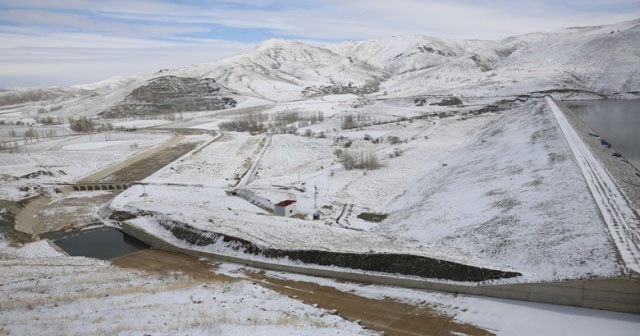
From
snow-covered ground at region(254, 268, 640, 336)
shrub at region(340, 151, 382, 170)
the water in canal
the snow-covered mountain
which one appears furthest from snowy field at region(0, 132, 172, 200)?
the snow-covered mountain

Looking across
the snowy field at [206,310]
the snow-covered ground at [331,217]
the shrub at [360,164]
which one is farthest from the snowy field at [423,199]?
the snowy field at [206,310]

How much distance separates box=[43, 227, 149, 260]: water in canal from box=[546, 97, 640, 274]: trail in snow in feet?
90.0

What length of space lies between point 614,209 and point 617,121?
216ft

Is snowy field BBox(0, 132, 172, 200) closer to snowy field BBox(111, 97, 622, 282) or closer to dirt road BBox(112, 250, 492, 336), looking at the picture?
snowy field BBox(111, 97, 622, 282)

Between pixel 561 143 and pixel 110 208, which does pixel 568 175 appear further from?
pixel 110 208

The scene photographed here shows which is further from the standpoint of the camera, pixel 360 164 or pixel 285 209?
pixel 360 164

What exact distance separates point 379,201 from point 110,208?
78.0 ft

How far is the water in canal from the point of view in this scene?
27688mm

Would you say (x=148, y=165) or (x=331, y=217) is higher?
(x=148, y=165)

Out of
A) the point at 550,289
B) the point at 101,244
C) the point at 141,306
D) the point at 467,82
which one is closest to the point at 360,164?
the point at 101,244

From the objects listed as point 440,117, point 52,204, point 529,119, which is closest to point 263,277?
point 52,204

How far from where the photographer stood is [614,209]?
20.5m

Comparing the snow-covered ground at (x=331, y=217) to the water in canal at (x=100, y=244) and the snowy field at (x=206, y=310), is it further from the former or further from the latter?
the water in canal at (x=100, y=244)

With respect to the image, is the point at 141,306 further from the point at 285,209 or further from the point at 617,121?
the point at 617,121
